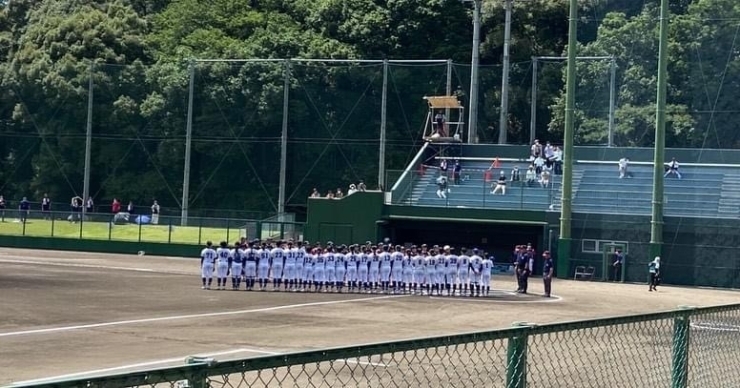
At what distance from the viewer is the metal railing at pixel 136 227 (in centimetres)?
5219

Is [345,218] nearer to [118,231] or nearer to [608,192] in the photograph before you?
[608,192]

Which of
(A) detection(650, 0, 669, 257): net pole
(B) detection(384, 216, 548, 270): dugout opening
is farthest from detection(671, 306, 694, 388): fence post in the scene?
(B) detection(384, 216, 548, 270): dugout opening

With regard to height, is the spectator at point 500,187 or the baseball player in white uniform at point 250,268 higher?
the spectator at point 500,187

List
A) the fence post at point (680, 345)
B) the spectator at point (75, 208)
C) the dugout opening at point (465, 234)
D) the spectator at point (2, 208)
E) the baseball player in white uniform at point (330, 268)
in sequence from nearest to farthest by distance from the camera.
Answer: the fence post at point (680, 345)
the baseball player in white uniform at point (330, 268)
the dugout opening at point (465, 234)
the spectator at point (75, 208)
the spectator at point (2, 208)

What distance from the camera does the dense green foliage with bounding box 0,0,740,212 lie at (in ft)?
169

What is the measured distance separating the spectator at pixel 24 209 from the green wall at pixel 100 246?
3.46ft

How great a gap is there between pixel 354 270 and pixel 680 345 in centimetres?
2792

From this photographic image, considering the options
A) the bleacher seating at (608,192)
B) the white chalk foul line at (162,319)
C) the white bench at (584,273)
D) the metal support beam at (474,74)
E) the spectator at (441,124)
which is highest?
the metal support beam at (474,74)

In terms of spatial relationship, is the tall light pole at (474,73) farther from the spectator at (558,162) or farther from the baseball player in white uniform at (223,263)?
the baseball player in white uniform at (223,263)

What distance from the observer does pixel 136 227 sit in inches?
2200

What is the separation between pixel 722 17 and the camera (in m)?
49.7

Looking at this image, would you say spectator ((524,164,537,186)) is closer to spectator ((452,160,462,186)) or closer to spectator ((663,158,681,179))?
spectator ((452,160,462,186))

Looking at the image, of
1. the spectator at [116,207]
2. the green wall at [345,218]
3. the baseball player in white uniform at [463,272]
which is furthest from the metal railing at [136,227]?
the baseball player in white uniform at [463,272]

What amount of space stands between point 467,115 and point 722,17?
1617 centimetres
